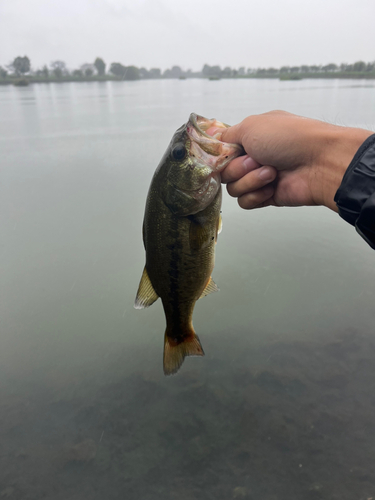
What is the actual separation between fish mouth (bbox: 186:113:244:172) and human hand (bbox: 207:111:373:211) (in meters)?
0.13

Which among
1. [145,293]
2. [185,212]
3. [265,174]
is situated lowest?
[145,293]

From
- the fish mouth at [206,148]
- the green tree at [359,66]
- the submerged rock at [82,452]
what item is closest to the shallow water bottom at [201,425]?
the submerged rock at [82,452]

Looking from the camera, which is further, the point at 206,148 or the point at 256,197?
the point at 256,197

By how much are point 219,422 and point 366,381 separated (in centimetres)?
137

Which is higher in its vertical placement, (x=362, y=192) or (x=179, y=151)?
(x=179, y=151)

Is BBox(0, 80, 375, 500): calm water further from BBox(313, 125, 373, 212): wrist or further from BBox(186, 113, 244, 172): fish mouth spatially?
BBox(186, 113, 244, 172): fish mouth

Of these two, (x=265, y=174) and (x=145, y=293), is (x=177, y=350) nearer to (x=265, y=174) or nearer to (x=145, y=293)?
(x=145, y=293)

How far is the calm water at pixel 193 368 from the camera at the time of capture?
250 centimetres

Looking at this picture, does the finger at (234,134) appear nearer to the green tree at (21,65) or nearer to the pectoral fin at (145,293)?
the pectoral fin at (145,293)

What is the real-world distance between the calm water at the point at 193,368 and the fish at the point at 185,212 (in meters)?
1.34

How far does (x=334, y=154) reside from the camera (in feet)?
6.64

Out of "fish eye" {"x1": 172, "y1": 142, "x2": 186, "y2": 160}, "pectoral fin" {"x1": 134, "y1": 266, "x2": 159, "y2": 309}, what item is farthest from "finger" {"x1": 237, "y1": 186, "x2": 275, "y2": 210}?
"pectoral fin" {"x1": 134, "y1": 266, "x2": 159, "y2": 309}

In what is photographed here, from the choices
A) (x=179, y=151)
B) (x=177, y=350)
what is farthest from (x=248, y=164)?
(x=177, y=350)

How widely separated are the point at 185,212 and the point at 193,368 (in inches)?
77.6
